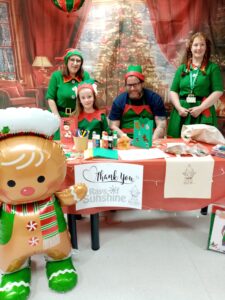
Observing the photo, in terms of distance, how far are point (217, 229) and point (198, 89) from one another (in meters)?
1.12

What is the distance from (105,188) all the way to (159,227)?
66cm

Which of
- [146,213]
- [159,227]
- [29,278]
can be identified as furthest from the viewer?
[146,213]

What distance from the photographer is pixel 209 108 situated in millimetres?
2156

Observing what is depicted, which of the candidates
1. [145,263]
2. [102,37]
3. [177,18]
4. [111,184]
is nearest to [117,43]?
[102,37]

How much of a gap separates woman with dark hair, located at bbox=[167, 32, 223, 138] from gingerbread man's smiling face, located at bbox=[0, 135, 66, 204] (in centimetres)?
131

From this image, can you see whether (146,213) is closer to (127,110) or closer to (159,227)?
(159,227)

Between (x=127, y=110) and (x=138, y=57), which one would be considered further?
(x=138, y=57)

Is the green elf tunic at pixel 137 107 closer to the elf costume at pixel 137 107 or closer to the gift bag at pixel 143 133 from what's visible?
the elf costume at pixel 137 107

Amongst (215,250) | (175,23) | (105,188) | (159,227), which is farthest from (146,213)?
(175,23)

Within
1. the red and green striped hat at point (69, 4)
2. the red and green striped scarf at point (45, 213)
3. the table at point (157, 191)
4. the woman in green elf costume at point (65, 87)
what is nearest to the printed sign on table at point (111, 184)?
the table at point (157, 191)

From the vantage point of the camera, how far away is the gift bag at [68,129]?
1.70 meters

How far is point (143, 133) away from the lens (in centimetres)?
165

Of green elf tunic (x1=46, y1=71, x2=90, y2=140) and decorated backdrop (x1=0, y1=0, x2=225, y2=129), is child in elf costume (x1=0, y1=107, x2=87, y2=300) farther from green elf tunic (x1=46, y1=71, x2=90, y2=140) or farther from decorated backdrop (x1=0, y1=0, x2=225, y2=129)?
decorated backdrop (x1=0, y1=0, x2=225, y2=129)

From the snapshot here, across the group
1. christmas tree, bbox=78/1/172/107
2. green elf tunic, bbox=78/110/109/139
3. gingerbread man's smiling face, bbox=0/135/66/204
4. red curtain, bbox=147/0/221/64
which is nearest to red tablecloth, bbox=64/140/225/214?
gingerbread man's smiling face, bbox=0/135/66/204
